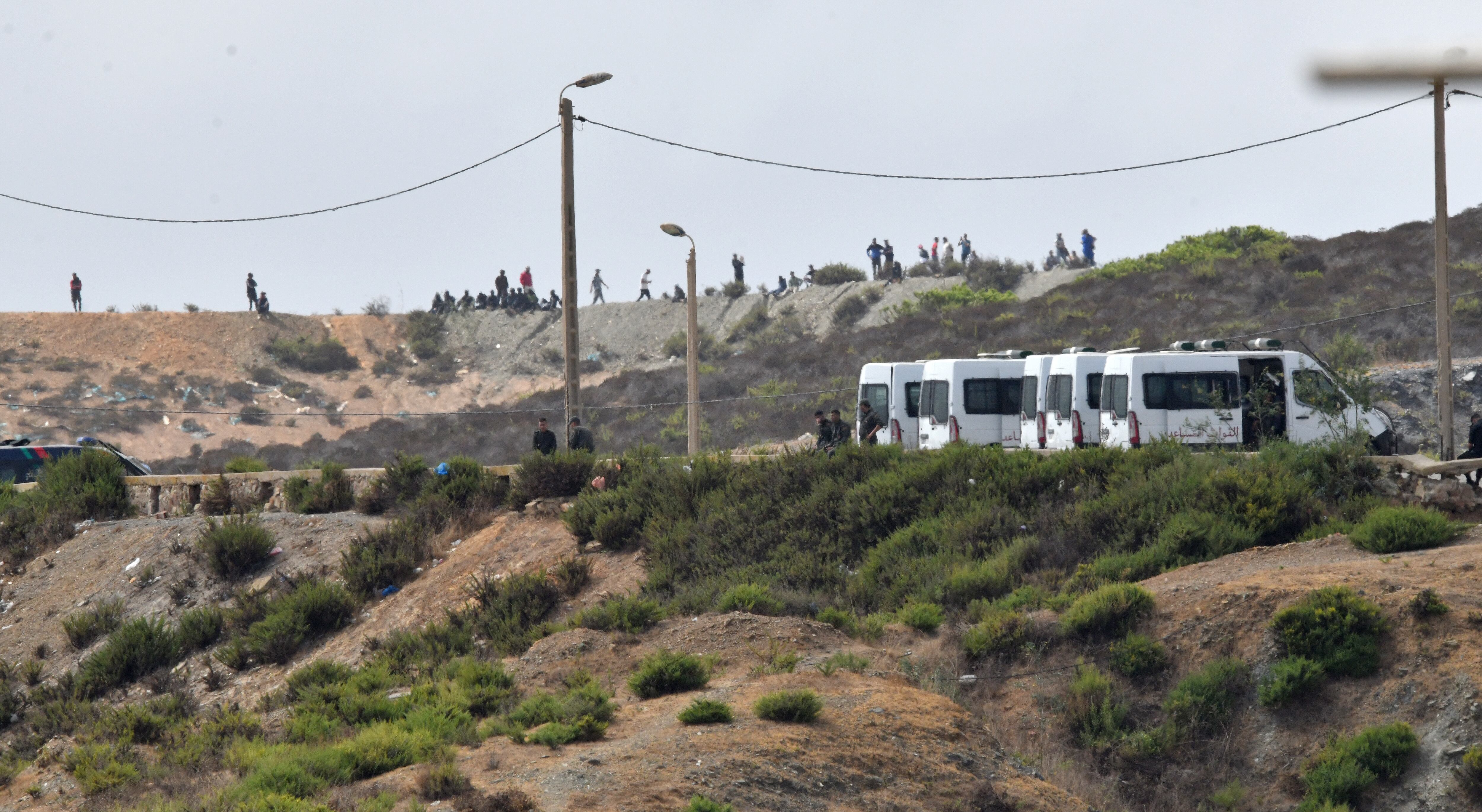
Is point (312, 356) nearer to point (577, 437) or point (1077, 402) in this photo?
point (577, 437)

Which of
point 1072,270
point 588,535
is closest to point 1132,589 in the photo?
point 588,535

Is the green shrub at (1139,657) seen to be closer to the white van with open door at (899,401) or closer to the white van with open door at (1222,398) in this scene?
the white van with open door at (1222,398)

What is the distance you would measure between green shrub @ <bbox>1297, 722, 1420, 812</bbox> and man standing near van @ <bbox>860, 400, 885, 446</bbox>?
10756mm

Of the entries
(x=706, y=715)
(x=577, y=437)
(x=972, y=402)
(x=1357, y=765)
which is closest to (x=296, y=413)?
(x=577, y=437)

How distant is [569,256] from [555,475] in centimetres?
358

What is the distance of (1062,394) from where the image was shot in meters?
21.3

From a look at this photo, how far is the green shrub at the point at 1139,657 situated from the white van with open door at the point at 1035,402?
1042cm

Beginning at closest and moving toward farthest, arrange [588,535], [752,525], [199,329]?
[752,525] < [588,535] < [199,329]

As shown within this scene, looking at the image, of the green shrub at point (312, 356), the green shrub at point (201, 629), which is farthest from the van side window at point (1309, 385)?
the green shrub at point (312, 356)

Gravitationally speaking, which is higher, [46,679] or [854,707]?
[854,707]

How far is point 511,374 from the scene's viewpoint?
202 ft

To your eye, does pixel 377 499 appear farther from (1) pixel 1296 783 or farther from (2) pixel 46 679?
(1) pixel 1296 783

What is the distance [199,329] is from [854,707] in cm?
6093

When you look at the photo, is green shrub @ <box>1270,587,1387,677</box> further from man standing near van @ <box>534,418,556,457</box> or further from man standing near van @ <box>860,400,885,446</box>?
man standing near van @ <box>534,418,556,457</box>
